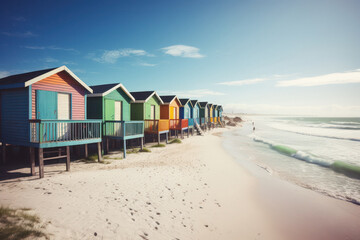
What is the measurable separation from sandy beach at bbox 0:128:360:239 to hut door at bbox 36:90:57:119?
2.83m

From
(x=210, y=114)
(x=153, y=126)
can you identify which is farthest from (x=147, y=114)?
(x=210, y=114)

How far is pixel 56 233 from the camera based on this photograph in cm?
418

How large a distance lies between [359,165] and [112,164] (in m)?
18.3

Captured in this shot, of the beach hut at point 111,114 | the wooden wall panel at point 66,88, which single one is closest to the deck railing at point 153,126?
the beach hut at point 111,114

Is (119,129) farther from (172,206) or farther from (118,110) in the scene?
(172,206)

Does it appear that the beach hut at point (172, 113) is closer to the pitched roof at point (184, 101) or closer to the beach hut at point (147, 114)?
the beach hut at point (147, 114)

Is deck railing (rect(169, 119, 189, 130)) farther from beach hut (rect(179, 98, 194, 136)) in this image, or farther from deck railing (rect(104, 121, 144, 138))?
deck railing (rect(104, 121, 144, 138))

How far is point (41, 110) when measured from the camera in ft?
32.0

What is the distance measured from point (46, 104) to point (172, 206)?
863 cm

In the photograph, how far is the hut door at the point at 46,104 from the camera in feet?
31.6

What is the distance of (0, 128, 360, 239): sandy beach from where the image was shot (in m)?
4.99

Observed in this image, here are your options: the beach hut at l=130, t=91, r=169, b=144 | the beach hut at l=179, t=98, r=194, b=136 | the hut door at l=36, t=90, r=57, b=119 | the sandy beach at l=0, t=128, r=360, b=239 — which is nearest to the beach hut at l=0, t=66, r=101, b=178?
the hut door at l=36, t=90, r=57, b=119

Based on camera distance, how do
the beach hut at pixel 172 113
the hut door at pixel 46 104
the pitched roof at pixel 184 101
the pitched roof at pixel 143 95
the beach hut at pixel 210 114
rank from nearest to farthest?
the hut door at pixel 46 104
the pitched roof at pixel 143 95
the beach hut at pixel 172 113
the pitched roof at pixel 184 101
the beach hut at pixel 210 114

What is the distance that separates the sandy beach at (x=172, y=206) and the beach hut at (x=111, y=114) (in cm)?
369
